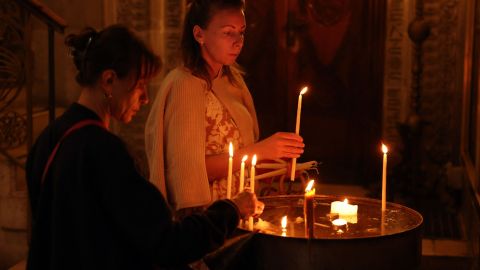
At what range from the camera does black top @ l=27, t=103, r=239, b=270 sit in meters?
1.84

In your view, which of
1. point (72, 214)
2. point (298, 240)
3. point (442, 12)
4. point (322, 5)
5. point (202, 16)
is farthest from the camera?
point (322, 5)

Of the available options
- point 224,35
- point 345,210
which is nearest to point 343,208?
point 345,210

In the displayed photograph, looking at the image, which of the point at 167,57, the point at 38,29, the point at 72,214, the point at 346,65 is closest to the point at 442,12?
the point at 346,65

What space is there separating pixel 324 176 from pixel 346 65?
0.96 meters

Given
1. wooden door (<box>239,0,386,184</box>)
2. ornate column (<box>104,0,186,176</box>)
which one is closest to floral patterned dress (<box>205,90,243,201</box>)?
ornate column (<box>104,0,186,176</box>)

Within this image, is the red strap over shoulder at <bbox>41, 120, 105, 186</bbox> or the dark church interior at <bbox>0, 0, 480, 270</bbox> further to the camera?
the dark church interior at <bbox>0, 0, 480, 270</bbox>

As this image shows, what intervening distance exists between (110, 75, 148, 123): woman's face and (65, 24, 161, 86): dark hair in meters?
0.02

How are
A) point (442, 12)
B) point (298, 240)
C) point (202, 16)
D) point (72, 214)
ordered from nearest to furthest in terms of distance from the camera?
point (72, 214) → point (298, 240) → point (202, 16) → point (442, 12)

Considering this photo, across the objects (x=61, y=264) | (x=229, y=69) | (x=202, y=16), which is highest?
(x=202, y=16)

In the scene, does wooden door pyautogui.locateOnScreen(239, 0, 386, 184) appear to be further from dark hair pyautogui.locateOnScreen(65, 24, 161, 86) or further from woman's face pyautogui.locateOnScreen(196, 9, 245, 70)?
dark hair pyautogui.locateOnScreen(65, 24, 161, 86)

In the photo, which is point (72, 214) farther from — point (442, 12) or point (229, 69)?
point (442, 12)

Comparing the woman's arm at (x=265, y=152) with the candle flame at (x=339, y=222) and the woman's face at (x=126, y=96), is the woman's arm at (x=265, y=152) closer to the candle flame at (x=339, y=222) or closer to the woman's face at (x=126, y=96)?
the candle flame at (x=339, y=222)

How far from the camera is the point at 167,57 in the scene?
650cm

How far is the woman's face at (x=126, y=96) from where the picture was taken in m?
1.94
